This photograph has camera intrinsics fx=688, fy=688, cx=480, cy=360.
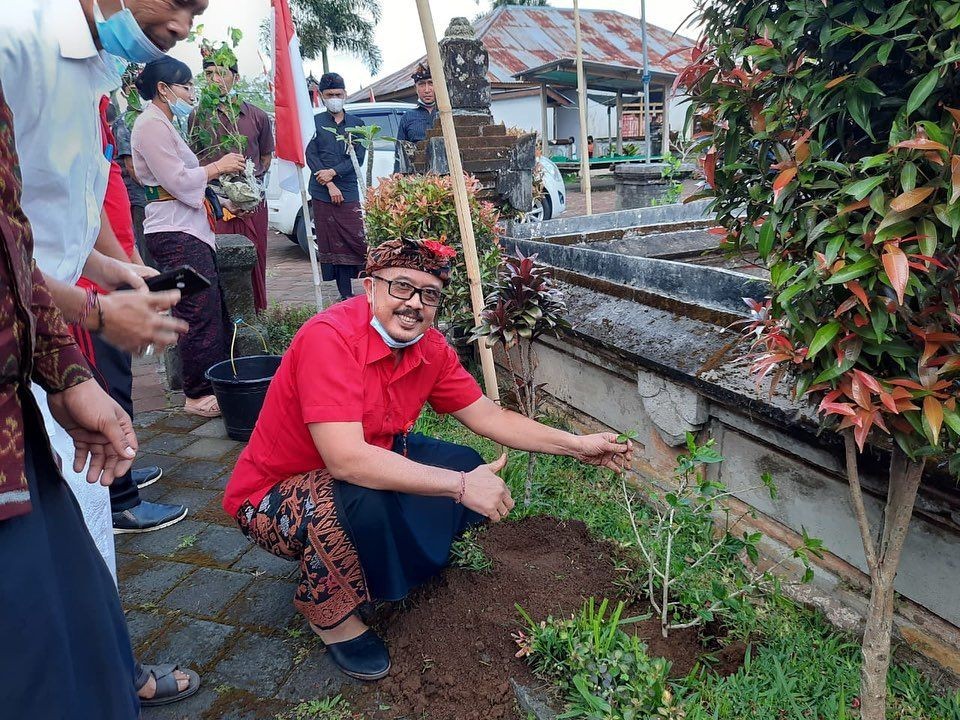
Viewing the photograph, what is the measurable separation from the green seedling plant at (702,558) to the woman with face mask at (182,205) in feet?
10.2

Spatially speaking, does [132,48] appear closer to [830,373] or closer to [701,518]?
[830,373]

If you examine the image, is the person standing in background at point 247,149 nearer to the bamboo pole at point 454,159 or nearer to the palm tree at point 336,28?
the bamboo pole at point 454,159

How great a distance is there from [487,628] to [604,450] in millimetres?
704

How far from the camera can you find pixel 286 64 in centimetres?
507

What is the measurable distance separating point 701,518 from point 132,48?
2.35 m

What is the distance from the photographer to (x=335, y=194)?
6.24 metres

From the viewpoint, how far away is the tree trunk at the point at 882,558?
5.37 feet

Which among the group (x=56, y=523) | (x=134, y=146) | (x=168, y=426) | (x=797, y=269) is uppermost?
(x=134, y=146)

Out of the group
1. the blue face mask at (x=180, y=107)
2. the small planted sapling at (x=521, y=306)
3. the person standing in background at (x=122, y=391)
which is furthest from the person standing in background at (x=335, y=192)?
the small planted sapling at (x=521, y=306)

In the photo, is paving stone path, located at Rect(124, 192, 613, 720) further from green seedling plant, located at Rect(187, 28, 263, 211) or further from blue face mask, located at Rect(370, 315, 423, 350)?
green seedling plant, located at Rect(187, 28, 263, 211)

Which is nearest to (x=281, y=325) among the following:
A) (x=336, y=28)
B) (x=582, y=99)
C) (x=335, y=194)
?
(x=335, y=194)

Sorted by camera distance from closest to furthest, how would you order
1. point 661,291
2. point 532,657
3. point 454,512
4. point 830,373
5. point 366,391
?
point 830,373
point 532,657
point 366,391
point 454,512
point 661,291

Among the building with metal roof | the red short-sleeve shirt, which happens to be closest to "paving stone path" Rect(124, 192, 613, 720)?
the red short-sleeve shirt

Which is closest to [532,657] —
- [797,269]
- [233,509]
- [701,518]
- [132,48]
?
[701,518]
